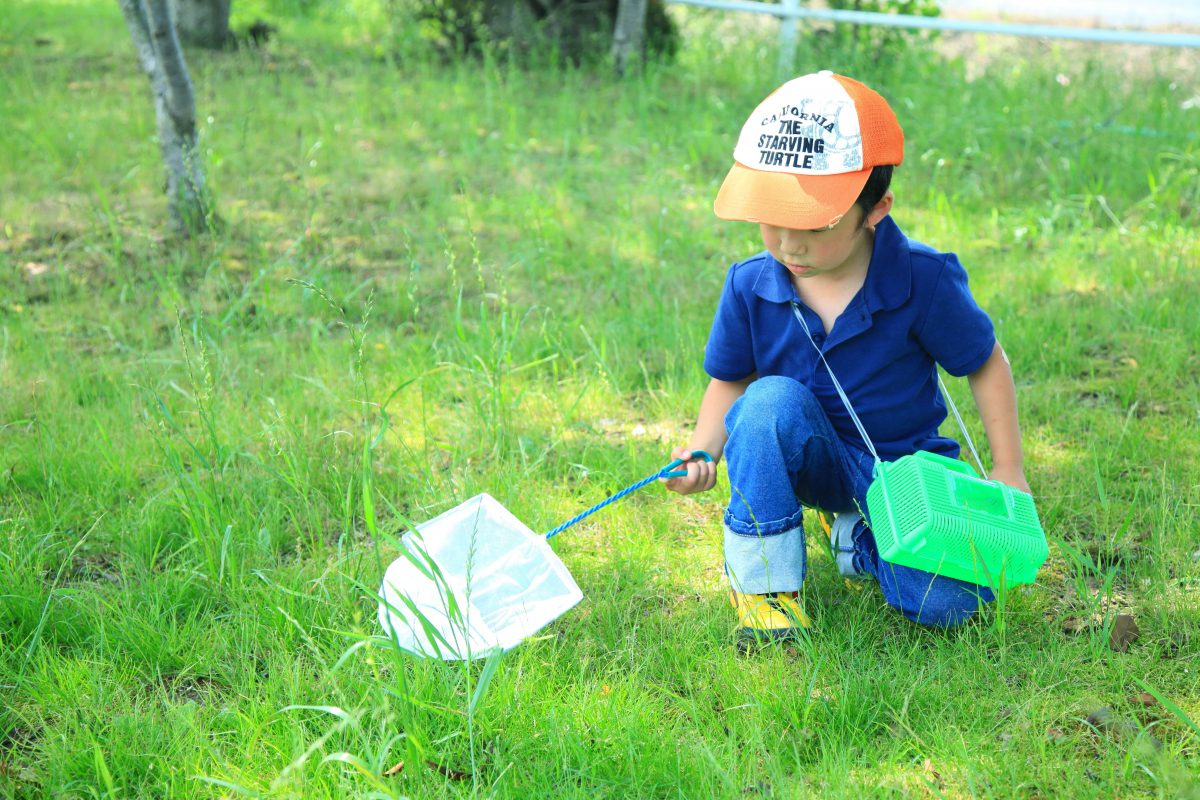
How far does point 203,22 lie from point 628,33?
2.95 m

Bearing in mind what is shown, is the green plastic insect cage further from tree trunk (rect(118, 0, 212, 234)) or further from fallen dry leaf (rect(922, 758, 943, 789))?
tree trunk (rect(118, 0, 212, 234))

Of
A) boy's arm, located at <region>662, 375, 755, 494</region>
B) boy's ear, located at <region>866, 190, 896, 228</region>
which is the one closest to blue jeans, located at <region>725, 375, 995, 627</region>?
boy's arm, located at <region>662, 375, 755, 494</region>

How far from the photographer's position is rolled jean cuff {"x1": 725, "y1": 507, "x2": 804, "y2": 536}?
209cm

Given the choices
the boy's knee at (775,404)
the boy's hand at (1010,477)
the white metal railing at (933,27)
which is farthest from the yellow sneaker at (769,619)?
the white metal railing at (933,27)

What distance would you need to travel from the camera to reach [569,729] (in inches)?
73.4

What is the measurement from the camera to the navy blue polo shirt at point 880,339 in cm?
210

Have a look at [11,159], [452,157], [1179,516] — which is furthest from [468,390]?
[11,159]

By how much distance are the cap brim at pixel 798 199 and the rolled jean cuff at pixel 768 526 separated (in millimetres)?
559

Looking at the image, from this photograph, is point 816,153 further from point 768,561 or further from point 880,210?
point 768,561

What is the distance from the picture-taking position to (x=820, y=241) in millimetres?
2020

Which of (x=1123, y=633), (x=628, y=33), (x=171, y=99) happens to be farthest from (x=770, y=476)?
(x=628, y=33)

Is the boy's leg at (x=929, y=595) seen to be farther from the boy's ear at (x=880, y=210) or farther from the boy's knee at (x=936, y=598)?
the boy's ear at (x=880, y=210)

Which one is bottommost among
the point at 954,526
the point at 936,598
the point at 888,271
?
the point at 936,598

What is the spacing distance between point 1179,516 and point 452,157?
147 inches
